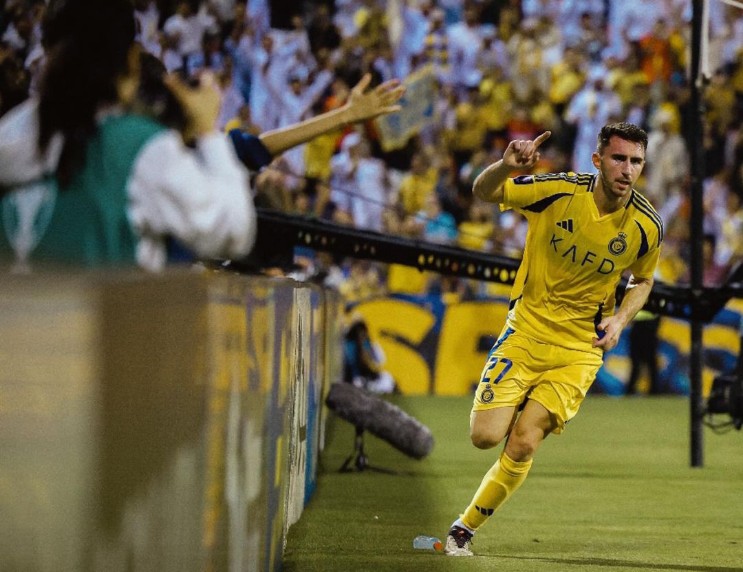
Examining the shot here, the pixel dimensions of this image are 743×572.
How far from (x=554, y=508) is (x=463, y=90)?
12.9 m

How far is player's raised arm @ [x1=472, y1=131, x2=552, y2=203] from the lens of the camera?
6.92 meters

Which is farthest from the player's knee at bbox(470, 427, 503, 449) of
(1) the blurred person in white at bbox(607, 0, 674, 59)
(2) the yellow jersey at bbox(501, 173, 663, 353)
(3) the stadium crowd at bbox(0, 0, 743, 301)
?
(1) the blurred person in white at bbox(607, 0, 674, 59)

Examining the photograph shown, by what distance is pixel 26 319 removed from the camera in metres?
2.98

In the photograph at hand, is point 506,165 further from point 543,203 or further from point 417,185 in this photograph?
point 417,185

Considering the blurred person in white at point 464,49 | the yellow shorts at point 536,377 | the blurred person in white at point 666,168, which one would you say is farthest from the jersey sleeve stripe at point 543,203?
the blurred person in white at point 464,49

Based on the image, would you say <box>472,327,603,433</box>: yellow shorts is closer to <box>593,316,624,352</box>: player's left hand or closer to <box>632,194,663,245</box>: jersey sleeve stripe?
<box>593,316,624,352</box>: player's left hand

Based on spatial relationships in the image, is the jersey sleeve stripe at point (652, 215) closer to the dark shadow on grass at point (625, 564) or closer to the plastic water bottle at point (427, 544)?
the dark shadow on grass at point (625, 564)

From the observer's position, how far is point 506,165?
716 cm

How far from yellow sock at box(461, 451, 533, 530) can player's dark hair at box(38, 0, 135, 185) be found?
412cm

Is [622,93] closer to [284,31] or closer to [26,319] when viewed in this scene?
[284,31]

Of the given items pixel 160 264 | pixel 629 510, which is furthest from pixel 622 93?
pixel 160 264

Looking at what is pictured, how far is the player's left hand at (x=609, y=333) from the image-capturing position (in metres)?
7.41

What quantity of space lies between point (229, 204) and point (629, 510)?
6.37m

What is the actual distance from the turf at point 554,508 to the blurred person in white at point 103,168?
134 inches
